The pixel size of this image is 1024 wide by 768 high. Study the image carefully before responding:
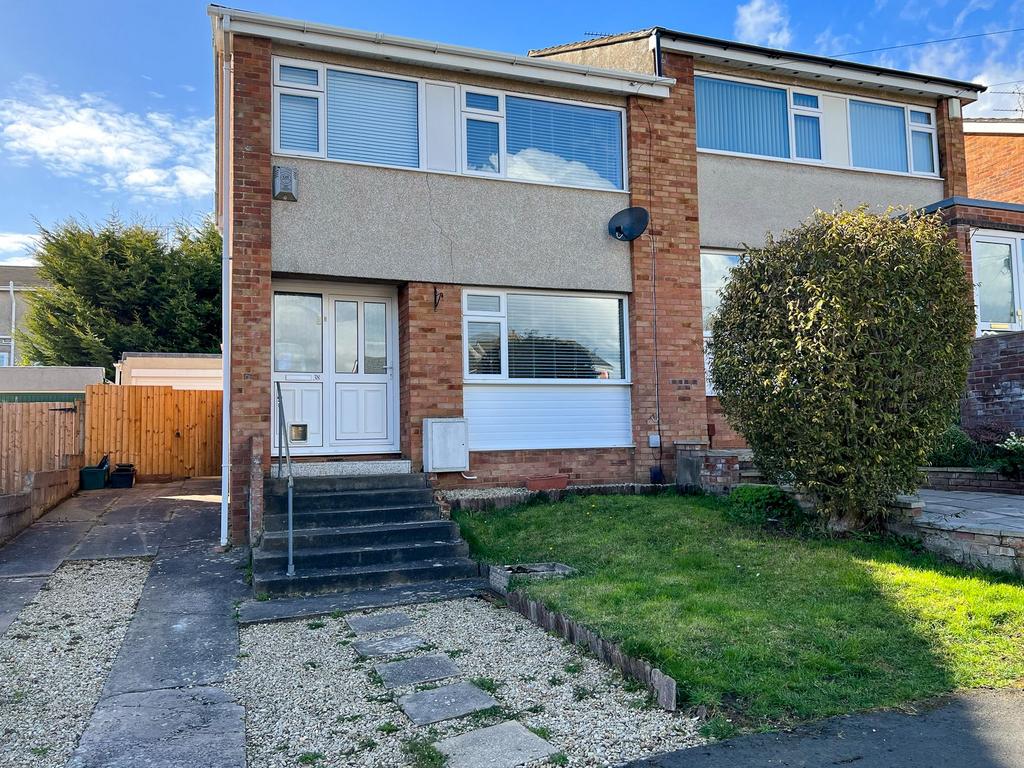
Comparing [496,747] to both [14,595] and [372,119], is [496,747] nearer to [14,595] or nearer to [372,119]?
[14,595]

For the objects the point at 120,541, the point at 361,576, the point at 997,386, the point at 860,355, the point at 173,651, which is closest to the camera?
the point at 173,651

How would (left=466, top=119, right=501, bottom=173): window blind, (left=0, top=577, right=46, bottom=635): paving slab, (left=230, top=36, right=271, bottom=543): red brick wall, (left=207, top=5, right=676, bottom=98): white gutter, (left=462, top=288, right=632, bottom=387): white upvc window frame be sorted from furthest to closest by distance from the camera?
(left=466, top=119, right=501, bottom=173): window blind, (left=462, top=288, right=632, bottom=387): white upvc window frame, (left=207, top=5, right=676, bottom=98): white gutter, (left=230, top=36, right=271, bottom=543): red brick wall, (left=0, top=577, right=46, bottom=635): paving slab

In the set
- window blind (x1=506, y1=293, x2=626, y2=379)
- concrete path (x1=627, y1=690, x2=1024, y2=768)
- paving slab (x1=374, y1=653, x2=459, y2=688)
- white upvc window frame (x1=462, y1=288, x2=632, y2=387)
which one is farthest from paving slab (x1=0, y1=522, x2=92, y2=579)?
concrete path (x1=627, y1=690, x2=1024, y2=768)

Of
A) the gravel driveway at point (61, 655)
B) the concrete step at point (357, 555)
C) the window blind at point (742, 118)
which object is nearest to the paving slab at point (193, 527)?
the gravel driveway at point (61, 655)

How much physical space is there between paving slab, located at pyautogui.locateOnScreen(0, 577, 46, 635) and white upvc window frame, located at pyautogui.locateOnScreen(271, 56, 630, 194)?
16.3 ft

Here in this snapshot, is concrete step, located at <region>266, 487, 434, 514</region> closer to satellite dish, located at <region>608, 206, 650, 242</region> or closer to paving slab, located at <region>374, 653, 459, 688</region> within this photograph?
paving slab, located at <region>374, 653, 459, 688</region>

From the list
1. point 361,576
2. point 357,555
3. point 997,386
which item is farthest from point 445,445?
point 997,386

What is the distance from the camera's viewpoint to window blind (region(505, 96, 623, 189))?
9.70 m

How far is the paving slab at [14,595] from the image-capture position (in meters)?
5.75

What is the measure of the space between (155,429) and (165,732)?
1261 cm

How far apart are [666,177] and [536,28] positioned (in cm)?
508

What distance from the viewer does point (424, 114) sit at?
9195mm

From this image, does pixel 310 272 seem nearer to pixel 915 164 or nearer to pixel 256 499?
pixel 256 499

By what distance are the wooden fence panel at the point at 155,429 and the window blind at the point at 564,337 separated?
28.8 ft
